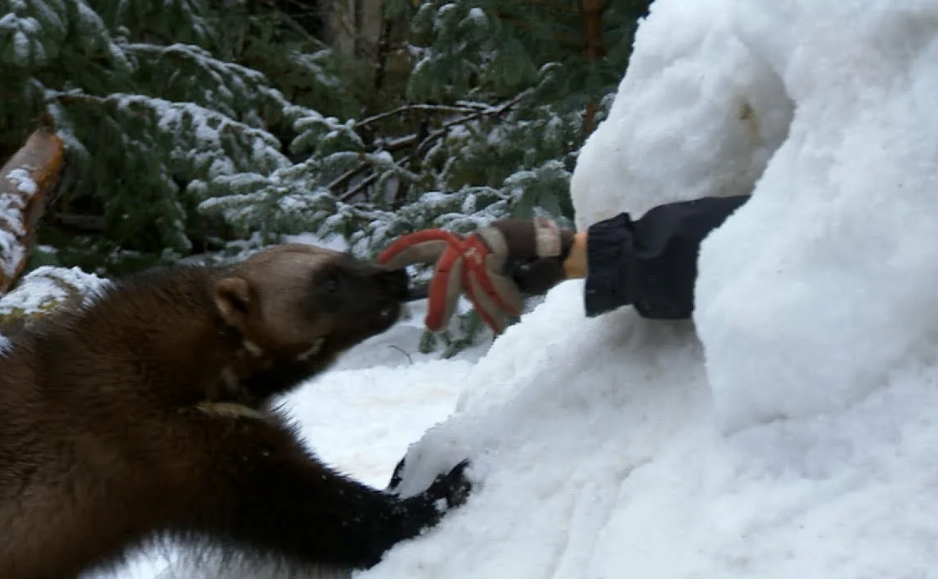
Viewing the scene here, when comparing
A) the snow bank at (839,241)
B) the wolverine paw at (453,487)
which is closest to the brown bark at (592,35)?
the wolverine paw at (453,487)

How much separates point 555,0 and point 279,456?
138 inches

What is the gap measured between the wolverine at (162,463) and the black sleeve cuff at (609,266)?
45cm

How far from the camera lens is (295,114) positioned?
6.20 metres

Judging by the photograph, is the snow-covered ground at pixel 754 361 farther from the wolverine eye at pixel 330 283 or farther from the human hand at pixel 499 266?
the wolverine eye at pixel 330 283

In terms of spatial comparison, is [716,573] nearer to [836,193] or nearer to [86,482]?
[836,193]

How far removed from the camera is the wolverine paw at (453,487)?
77.3 inches

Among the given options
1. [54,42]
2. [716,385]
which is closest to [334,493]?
[716,385]

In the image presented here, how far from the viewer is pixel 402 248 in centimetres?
212

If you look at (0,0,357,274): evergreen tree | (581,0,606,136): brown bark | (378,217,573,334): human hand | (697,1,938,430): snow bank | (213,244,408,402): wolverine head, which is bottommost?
(0,0,357,274): evergreen tree

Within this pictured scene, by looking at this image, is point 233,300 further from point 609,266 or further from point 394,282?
point 609,266

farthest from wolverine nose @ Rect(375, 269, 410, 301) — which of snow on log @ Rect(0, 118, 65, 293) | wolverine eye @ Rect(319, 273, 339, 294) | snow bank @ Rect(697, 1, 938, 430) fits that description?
snow on log @ Rect(0, 118, 65, 293)

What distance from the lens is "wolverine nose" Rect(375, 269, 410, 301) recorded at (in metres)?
2.31

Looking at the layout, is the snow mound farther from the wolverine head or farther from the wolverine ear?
the wolverine ear

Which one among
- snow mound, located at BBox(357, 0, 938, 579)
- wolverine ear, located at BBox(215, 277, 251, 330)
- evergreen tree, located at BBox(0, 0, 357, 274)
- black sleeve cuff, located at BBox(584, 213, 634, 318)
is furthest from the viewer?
evergreen tree, located at BBox(0, 0, 357, 274)
